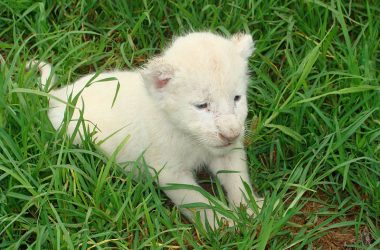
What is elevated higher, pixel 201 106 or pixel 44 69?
pixel 201 106

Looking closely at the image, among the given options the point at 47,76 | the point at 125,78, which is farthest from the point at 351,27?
the point at 47,76

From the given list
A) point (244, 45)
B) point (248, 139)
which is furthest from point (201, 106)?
point (248, 139)

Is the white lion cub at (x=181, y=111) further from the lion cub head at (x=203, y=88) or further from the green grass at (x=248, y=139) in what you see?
the green grass at (x=248, y=139)

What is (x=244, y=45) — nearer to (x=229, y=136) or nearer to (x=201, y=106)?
(x=201, y=106)

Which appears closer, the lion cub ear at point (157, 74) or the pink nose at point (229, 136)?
the pink nose at point (229, 136)

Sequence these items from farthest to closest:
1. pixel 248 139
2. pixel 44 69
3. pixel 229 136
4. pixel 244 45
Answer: pixel 44 69 → pixel 248 139 → pixel 244 45 → pixel 229 136

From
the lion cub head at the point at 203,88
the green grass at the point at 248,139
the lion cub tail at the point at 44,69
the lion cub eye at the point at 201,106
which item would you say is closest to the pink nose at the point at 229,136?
the lion cub head at the point at 203,88

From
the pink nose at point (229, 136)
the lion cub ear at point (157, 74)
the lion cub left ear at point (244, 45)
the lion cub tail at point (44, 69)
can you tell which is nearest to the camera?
the pink nose at point (229, 136)
